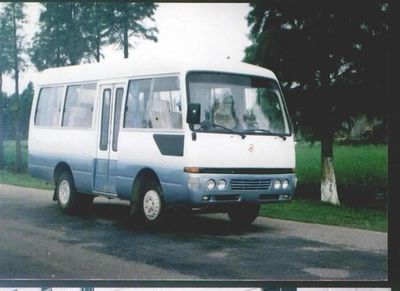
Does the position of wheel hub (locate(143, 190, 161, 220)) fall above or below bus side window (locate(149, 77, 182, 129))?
below

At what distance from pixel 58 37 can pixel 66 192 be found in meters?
1.33

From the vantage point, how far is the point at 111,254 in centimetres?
557

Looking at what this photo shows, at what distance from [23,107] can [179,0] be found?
161cm

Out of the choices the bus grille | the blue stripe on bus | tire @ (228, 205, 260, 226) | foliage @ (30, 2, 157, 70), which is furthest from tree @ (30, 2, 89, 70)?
tire @ (228, 205, 260, 226)

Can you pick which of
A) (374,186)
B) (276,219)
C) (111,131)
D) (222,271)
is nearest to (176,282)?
(222,271)

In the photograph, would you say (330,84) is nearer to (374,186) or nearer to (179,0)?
(374,186)

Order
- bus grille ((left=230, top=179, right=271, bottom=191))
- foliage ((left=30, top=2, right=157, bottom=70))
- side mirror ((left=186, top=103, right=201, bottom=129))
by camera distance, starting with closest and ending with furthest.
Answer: side mirror ((left=186, top=103, right=201, bottom=129)) < bus grille ((left=230, top=179, right=271, bottom=191)) < foliage ((left=30, top=2, right=157, bottom=70))

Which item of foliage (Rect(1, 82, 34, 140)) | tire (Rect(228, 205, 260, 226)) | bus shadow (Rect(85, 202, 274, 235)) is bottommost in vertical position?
bus shadow (Rect(85, 202, 274, 235))

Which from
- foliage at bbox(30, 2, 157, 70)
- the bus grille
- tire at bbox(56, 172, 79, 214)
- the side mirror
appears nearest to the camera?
the side mirror

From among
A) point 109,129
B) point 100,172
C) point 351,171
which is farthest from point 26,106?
point 351,171

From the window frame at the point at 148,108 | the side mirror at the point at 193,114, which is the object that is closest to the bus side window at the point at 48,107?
the window frame at the point at 148,108

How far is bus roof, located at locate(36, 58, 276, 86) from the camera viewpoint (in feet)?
18.4

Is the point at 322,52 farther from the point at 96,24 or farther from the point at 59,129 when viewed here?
the point at 59,129

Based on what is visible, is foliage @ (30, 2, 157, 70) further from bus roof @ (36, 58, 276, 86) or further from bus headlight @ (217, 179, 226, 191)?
bus headlight @ (217, 179, 226, 191)
